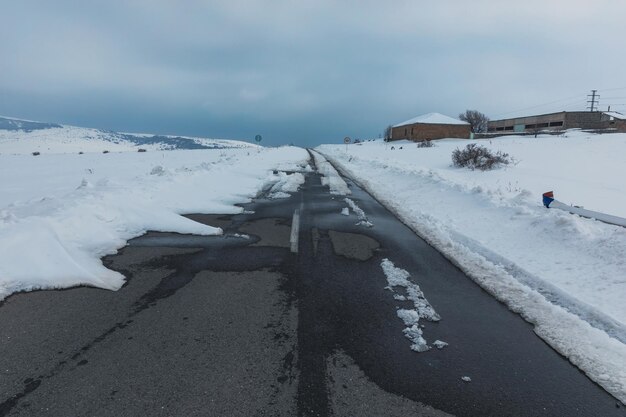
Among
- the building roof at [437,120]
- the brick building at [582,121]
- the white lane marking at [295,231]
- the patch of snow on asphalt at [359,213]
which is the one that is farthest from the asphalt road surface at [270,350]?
the brick building at [582,121]

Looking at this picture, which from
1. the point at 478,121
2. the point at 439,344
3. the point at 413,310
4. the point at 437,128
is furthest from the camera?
the point at 478,121

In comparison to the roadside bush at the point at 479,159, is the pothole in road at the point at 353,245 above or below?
below

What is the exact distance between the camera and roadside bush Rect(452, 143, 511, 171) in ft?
68.9

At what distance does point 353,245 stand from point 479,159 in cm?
1700

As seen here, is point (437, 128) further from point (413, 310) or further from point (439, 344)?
point (439, 344)

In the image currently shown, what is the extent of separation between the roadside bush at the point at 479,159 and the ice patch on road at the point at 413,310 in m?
17.3

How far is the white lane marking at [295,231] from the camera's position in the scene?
23.7 ft

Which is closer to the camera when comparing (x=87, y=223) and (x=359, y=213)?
(x=87, y=223)

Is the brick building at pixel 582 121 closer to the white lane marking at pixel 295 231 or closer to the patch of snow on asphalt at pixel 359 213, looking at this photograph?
the patch of snow on asphalt at pixel 359 213

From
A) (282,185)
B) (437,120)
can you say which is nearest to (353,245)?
(282,185)

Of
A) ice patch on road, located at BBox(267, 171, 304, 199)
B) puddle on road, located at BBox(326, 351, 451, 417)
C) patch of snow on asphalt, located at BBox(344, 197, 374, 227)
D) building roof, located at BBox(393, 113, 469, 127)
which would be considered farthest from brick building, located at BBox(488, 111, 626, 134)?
puddle on road, located at BBox(326, 351, 451, 417)

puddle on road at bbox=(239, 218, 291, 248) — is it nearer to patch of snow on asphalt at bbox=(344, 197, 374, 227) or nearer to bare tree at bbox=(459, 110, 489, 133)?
patch of snow on asphalt at bbox=(344, 197, 374, 227)

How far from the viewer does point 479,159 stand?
850 inches

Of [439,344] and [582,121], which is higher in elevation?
[582,121]
